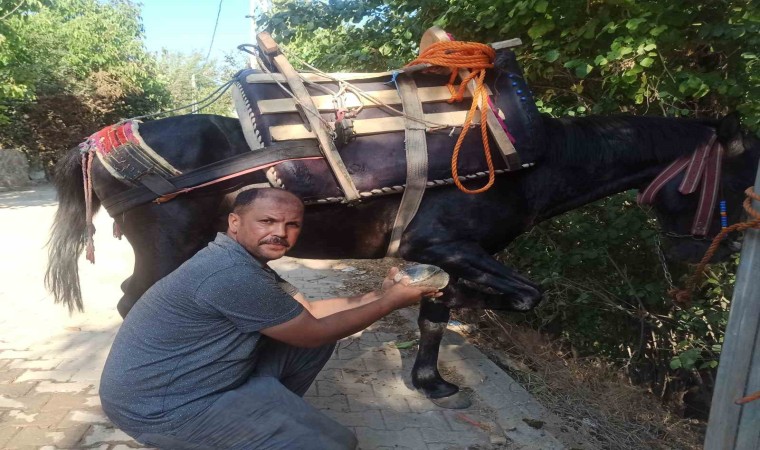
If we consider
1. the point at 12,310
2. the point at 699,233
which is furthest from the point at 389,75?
the point at 12,310

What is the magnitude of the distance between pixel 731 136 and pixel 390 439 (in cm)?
226

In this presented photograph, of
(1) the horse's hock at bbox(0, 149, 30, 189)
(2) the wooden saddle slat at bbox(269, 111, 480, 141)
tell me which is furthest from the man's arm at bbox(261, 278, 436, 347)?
(1) the horse's hock at bbox(0, 149, 30, 189)

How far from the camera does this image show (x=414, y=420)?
295cm

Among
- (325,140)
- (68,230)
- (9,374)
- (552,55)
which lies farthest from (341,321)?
(552,55)

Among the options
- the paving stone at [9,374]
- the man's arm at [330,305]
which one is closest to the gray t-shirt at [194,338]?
the man's arm at [330,305]

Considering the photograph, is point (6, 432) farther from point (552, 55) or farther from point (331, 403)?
point (552, 55)

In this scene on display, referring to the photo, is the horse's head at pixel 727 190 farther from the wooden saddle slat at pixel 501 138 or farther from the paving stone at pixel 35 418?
the paving stone at pixel 35 418

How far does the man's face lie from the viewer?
2.03 meters

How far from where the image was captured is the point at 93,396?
121 inches

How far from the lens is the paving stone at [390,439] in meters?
2.69

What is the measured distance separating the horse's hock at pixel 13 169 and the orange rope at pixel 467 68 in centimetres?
1420

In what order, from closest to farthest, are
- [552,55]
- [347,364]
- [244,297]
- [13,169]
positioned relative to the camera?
[244,297]
[347,364]
[552,55]
[13,169]

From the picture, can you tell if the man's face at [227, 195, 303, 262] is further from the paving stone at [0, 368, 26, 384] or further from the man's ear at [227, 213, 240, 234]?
the paving stone at [0, 368, 26, 384]

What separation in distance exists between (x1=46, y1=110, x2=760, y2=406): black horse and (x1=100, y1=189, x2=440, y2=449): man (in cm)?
70
